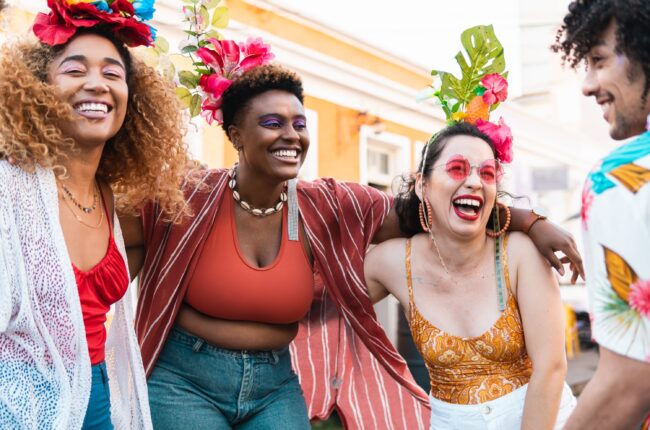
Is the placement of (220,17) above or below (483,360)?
above

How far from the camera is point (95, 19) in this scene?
2637 millimetres

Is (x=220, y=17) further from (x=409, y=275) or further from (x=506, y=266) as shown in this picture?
(x=506, y=266)

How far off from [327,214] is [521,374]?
108 cm

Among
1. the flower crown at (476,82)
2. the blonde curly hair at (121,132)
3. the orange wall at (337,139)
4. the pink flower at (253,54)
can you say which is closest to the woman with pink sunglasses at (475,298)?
the flower crown at (476,82)

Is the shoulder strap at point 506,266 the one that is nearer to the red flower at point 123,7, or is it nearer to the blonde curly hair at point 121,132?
the blonde curly hair at point 121,132

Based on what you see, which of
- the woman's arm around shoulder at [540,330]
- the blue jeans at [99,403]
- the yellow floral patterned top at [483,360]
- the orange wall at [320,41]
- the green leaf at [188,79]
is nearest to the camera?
the blue jeans at [99,403]

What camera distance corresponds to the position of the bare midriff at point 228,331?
311 centimetres

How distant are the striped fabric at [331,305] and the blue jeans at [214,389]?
84 mm

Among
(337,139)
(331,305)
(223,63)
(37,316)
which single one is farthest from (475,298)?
(337,139)

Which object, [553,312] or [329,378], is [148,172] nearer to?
[329,378]

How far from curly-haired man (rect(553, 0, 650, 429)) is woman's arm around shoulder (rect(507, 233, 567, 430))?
3.84 feet

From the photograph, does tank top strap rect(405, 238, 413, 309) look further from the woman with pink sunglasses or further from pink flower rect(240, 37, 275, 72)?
pink flower rect(240, 37, 275, 72)

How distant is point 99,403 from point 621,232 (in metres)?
1.72

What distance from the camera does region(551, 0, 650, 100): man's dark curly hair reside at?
1.68 metres
